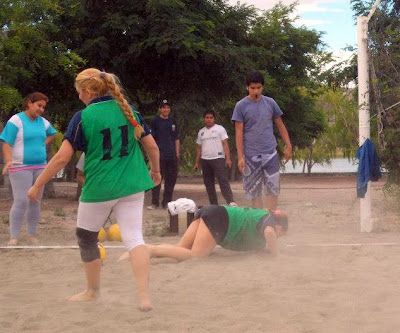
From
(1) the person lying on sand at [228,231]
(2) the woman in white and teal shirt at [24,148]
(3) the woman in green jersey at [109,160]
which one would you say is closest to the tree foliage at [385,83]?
Result: (1) the person lying on sand at [228,231]

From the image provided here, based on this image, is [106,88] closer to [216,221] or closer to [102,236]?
[216,221]

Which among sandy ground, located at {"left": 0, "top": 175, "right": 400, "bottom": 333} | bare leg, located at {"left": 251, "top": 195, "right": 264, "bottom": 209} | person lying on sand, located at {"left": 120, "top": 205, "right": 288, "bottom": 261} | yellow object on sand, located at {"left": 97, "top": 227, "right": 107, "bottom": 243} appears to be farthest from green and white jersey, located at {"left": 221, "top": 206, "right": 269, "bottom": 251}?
yellow object on sand, located at {"left": 97, "top": 227, "right": 107, "bottom": 243}

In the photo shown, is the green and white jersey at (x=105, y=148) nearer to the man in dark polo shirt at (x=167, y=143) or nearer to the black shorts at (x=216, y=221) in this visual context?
the black shorts at (x=216, y=221)

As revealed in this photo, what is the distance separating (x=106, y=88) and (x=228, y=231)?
265 cm

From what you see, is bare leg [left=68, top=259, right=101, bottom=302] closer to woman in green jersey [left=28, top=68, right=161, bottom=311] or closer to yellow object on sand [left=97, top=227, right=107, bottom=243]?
woman in green jersey [left=28, top=68, right=161, bottom=311]

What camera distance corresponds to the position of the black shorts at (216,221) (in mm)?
7433

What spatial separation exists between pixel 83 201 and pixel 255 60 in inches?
584

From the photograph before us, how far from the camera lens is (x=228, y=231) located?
7480 mm

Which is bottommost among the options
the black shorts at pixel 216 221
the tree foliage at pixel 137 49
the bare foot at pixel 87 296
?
the bare foot at pixel 87 296

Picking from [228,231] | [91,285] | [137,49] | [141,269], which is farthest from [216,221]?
[137,49]

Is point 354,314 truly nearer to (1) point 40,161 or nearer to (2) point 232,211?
(2) point 232,211

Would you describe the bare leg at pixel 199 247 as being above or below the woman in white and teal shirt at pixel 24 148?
below

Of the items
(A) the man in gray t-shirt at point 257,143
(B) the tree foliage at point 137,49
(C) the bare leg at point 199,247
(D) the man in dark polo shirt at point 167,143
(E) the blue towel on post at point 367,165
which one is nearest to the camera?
(C) the bare leg at point 199,247

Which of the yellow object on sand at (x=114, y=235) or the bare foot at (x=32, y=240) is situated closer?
the bare foot at (x=32, y=240)
